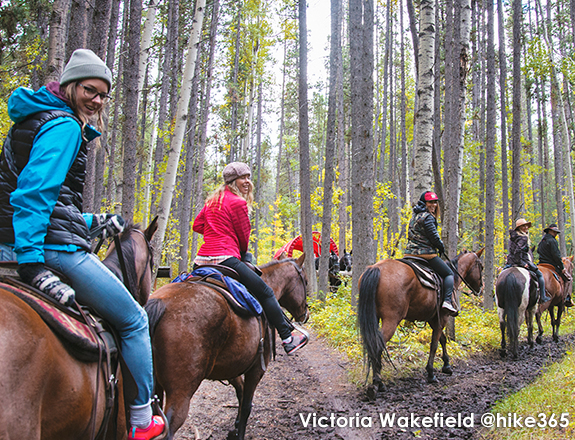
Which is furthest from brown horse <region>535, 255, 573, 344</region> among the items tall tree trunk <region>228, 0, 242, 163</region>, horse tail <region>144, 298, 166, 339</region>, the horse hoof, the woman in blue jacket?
tall tree trunk <region>228, 0, 242, 163</region>

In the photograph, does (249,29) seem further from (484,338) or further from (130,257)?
(130,257)

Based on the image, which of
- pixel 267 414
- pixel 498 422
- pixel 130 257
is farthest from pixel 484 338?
pixel 130 257

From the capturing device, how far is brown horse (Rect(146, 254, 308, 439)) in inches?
121

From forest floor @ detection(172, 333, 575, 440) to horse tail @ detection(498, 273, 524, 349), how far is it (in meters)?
0.67

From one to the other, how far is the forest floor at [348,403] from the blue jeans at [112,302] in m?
2.53

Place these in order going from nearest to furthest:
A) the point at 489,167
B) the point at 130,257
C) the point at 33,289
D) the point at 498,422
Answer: the point at 33,289 → the point at 130,257 → the point at 498,422 → the point at 489,167

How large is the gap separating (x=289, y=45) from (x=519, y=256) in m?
29.2

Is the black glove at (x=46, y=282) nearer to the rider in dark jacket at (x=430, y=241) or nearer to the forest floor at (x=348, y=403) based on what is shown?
the forest floor at (x=348, y=403)

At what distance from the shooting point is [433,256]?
7.01m

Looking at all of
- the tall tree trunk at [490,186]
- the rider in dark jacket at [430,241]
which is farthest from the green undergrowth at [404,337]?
the rider in dark jacket at [430,241]

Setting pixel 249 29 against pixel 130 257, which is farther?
pixel 249 29

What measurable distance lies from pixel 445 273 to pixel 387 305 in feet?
5.78

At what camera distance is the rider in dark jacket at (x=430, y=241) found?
6824mm

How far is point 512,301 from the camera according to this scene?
836 cm
